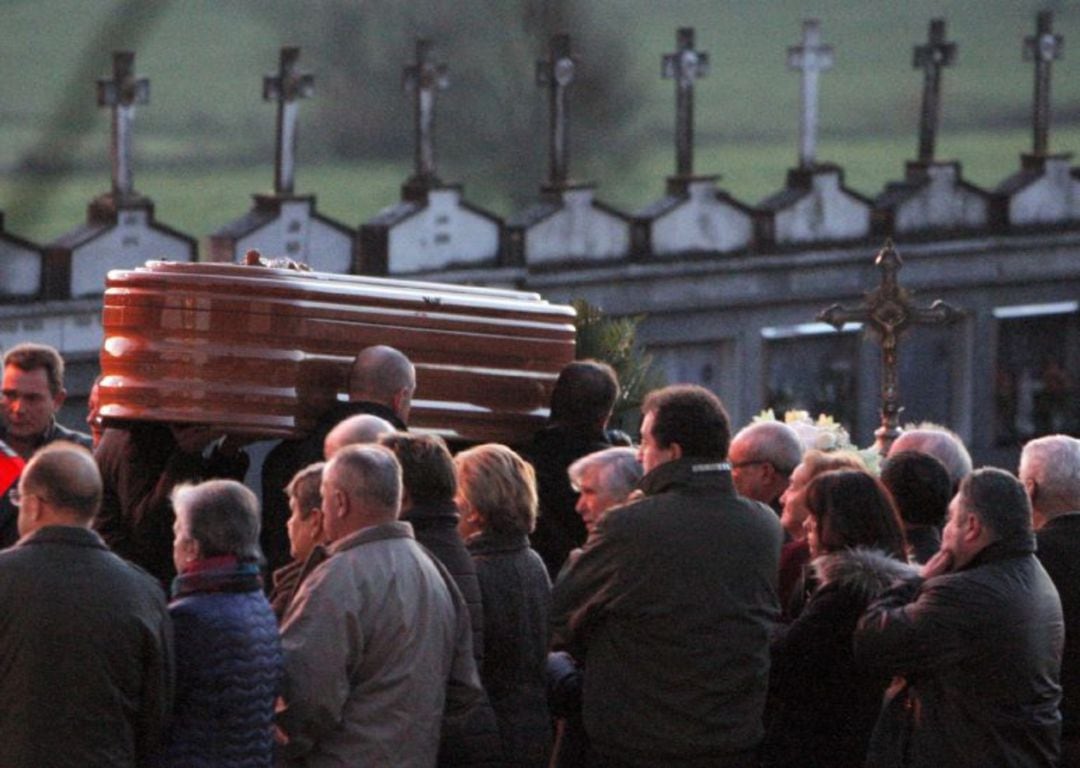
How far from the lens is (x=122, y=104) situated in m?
24.8

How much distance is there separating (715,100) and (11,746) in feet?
88.6

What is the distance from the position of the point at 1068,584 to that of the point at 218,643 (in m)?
2.41

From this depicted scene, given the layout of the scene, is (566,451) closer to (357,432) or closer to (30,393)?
(357,432)

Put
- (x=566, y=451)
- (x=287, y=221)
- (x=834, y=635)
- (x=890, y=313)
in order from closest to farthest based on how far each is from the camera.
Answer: (x=834, y=635) → (x=566, y=451) → (x=890, y=313) → (x=287, y=221)

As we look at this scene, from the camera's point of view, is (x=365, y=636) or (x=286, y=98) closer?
(x=365, y=636)

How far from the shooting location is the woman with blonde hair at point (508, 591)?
7109 millimetres

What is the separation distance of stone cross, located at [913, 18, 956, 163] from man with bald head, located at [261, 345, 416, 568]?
2372 centimetres

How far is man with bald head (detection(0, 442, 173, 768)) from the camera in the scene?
6.09m

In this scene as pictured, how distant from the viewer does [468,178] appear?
3108 centimetres

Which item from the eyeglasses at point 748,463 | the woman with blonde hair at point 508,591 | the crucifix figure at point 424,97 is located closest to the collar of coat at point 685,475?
the woman with blonde hair at point 508,591

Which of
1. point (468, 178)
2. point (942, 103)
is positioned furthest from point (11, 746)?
point (942, 103)

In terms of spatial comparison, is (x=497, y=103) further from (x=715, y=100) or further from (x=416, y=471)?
(x=416, y=471)

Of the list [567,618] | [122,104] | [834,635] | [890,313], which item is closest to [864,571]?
[834,635]

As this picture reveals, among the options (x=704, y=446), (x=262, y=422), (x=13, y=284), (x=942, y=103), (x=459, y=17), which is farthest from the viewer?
(x=942, y=103)
